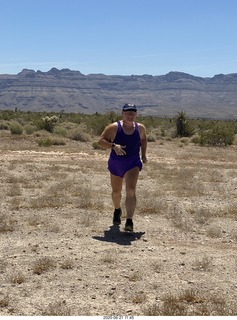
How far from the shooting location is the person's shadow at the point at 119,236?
22.7 ft

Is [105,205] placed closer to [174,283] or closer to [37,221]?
[37,221]

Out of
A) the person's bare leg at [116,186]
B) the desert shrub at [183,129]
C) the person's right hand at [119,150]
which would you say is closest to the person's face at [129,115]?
the person's right hand at [119,150]

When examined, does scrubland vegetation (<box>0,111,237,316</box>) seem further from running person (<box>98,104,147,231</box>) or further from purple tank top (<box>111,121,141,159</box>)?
purple tank top (<box>111,121,141,159</box>)

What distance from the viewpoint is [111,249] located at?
6.41 m

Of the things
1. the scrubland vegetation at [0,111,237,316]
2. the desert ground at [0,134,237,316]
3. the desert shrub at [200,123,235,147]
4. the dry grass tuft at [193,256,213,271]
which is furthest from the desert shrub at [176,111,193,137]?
the dry grass tuft at [193,256,213,271]

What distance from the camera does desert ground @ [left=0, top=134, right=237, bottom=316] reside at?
465cm

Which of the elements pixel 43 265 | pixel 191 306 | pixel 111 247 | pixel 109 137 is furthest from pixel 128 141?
pixel 191 306

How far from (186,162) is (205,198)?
7663mm

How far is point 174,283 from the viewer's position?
5230 millimetres

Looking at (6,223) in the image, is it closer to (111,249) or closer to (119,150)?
(111,249)

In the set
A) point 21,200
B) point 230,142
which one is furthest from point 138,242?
point 230,142

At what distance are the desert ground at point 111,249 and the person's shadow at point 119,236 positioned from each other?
0.05 feet

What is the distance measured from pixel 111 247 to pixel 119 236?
668mm

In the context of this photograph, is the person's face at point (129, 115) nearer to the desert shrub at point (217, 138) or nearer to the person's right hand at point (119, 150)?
the person's right hand at point (119, 150)
